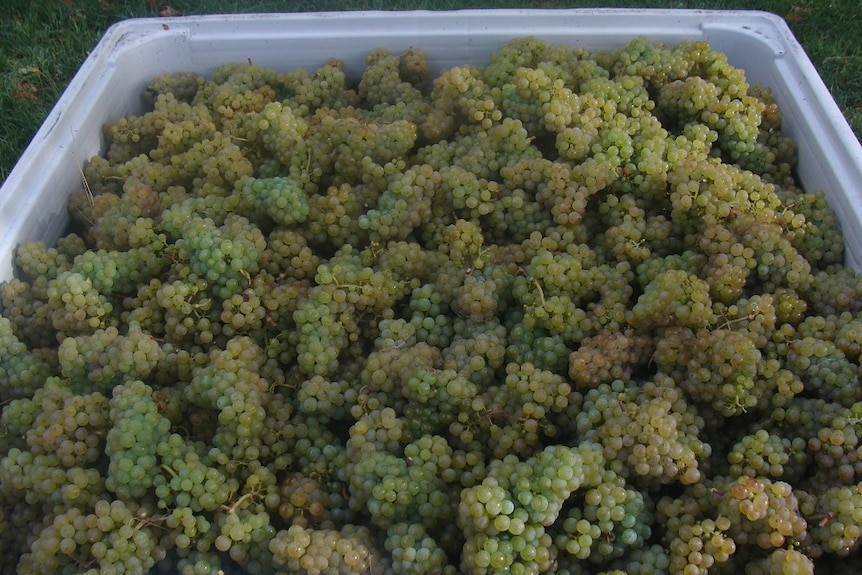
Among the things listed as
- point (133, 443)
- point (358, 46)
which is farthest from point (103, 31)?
point (133, 443)

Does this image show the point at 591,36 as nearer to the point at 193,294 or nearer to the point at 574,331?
the point at 574,331

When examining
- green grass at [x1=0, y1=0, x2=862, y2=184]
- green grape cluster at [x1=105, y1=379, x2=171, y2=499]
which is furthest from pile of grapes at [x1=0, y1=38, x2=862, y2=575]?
green grass at [x1=0, y1=0, x2=862, y2=184]

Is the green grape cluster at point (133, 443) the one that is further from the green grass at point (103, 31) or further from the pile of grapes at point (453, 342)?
the green grass at point (103, 31)

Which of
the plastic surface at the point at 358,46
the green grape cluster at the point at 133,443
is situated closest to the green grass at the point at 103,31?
the plastic surface at the point at 358,46

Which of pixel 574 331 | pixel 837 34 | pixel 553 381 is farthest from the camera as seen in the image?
pixel 837 34

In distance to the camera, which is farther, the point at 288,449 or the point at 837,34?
the point at 837,34

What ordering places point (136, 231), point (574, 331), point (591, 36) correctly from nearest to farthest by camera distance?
point (574, 331) → point (136, 231) → point (591, 36)

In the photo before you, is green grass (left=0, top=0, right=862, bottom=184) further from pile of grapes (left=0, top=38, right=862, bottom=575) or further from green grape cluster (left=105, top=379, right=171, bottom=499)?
green grape cluster (left=105, top=379, right=171, bottom=499)

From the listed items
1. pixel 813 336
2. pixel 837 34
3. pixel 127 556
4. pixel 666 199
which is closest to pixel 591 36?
pixel 666 199

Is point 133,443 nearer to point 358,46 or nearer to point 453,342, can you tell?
point 453,342
